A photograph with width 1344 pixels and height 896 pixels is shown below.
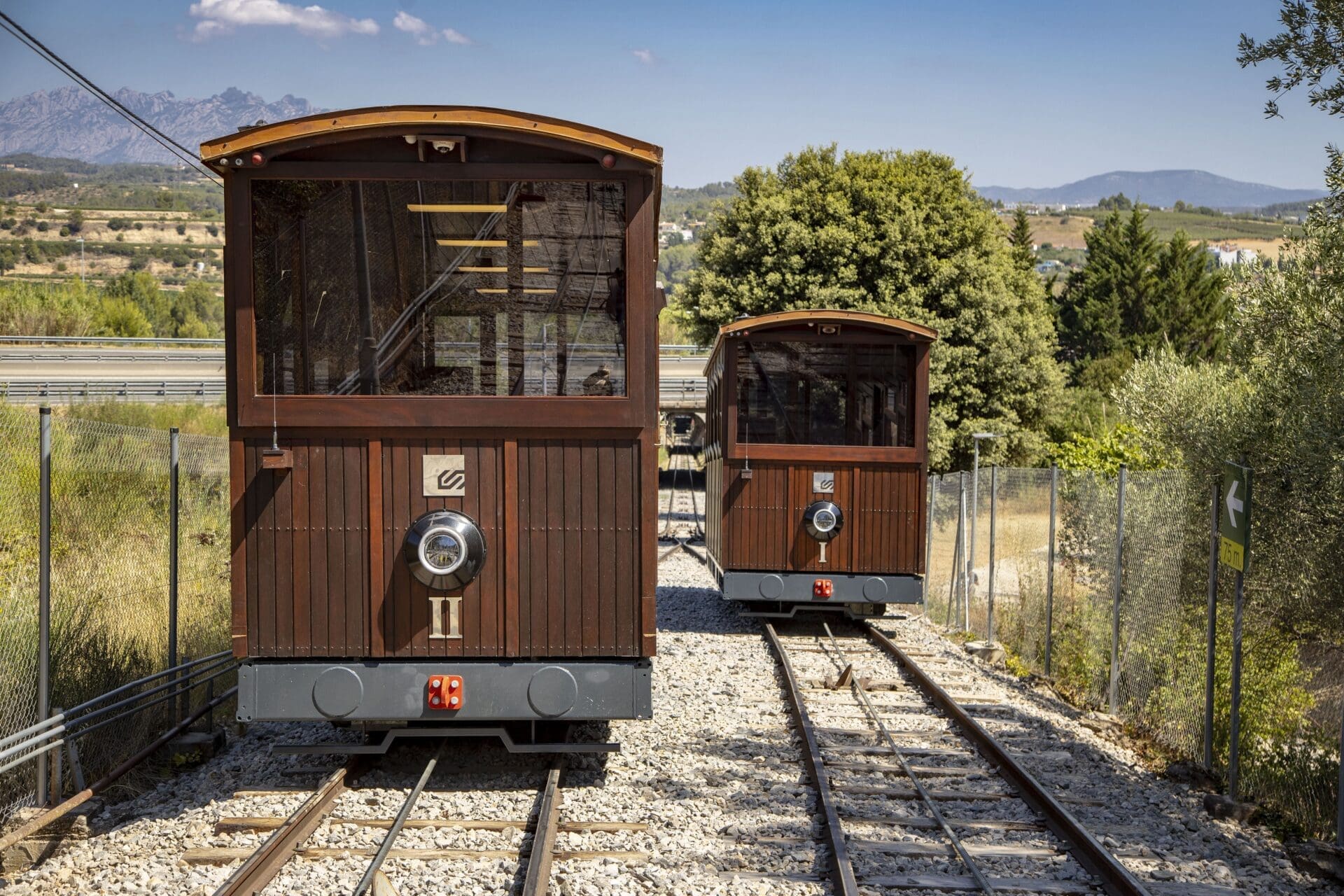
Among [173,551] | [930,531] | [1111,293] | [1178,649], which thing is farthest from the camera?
[1111,293]

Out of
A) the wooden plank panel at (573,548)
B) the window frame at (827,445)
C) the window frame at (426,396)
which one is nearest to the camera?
the window frame at (426,396)

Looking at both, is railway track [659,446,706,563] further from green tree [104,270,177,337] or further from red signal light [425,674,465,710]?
green tree [104,270,177,337]

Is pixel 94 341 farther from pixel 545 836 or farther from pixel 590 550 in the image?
pixel 545 836

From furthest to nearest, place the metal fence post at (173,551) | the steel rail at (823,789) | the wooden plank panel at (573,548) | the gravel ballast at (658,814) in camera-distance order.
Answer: the metal fence post at (173,551)
the wooden plank panel at (573,548)
the gravel ballast at (658,814)
the steel rail at (823,789)

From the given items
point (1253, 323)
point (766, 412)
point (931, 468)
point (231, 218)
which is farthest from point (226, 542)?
point (931, 468)

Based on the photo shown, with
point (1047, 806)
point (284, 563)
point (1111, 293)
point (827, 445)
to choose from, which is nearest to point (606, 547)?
point (284, 563)

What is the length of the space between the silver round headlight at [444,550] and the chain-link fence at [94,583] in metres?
2.21

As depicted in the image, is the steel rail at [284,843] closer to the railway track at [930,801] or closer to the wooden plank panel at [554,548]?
the wooden plank panel at [554,548]

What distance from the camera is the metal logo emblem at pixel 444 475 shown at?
21.7 ft

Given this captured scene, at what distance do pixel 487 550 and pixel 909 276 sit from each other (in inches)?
940

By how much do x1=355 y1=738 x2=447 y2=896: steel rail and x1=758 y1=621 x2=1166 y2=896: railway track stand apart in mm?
1757

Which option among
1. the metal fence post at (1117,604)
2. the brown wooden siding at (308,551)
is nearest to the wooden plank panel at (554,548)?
the brown wooden siding at (308,551)

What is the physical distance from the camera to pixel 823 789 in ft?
22.3

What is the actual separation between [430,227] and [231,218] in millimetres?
1062
